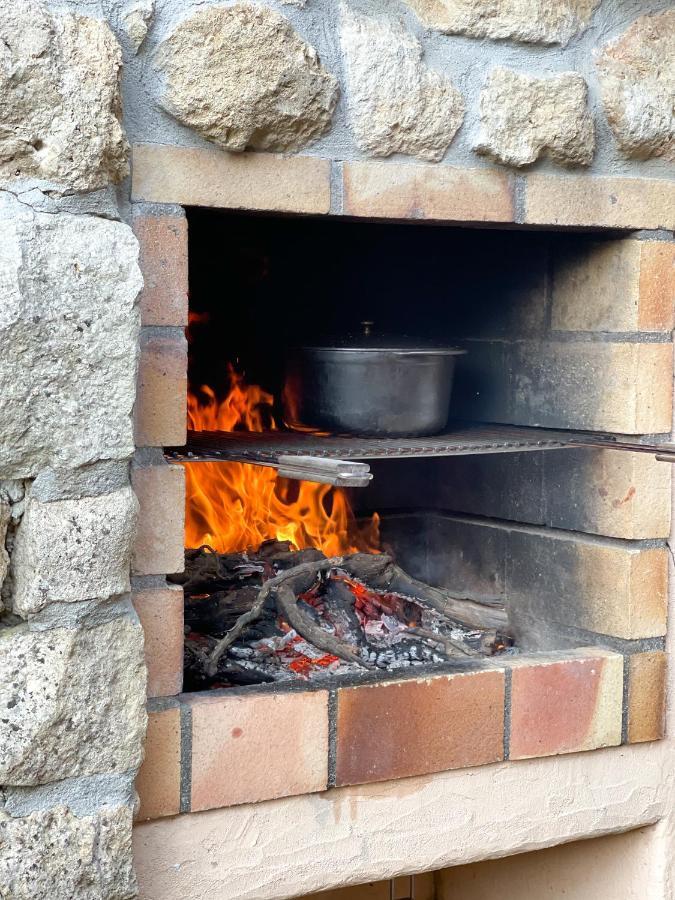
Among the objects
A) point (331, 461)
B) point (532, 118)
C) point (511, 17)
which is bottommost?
point (331, 461)

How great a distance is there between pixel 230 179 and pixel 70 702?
0.91 metres

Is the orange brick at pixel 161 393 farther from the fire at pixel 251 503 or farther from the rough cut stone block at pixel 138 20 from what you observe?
the fire at pixel 251 503

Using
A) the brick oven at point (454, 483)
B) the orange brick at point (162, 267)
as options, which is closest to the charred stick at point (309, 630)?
the brick oven at point (454, 483)

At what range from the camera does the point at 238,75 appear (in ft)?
6.45

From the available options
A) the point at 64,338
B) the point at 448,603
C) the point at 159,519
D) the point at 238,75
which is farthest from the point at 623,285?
the point at 64,338

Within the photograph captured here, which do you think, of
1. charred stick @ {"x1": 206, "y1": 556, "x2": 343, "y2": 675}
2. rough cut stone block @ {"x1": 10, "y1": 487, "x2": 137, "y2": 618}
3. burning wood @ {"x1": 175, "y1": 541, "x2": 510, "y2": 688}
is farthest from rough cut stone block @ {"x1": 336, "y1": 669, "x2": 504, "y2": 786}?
rough cut stone block @ {"x1": 10, "y1": 487, "x2": 137, "y2": 618}

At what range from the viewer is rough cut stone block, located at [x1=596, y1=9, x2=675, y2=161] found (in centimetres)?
233

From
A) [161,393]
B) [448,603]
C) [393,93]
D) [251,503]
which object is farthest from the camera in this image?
[251,503]

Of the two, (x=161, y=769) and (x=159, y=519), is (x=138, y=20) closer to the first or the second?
(x=159, y=519)

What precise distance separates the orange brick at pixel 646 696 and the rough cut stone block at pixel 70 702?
1.10 metres

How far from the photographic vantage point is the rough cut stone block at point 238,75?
1.94 meters

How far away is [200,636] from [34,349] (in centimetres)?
93

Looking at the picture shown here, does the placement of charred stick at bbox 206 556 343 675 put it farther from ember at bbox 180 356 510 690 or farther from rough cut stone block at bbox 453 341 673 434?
rough cut stone block at bbox 453 341 673 434

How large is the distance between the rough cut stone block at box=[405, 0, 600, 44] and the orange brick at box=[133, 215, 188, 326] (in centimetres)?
63
